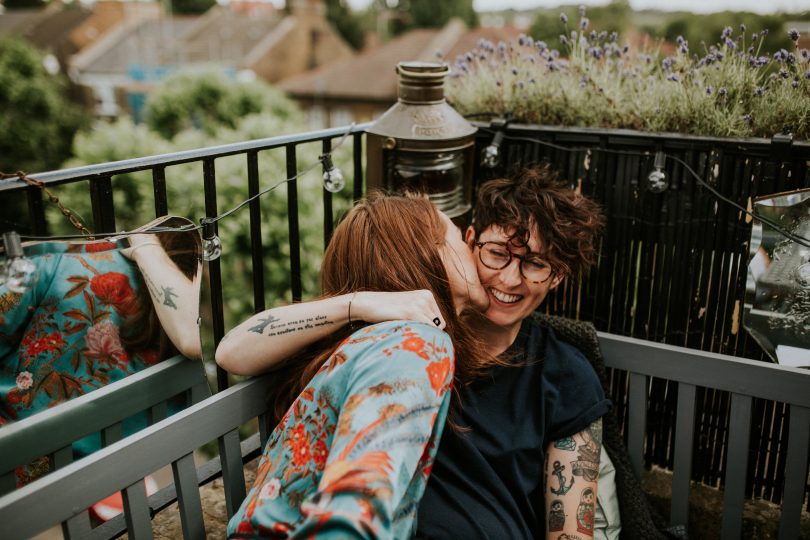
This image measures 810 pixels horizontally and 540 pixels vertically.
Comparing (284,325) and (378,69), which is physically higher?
(378,69)

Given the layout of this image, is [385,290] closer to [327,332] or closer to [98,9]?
[327,332]

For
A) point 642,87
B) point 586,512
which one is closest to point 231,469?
point 586,512

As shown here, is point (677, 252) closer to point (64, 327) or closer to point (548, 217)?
point (548, 217)

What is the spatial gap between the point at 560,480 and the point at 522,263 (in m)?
0.63

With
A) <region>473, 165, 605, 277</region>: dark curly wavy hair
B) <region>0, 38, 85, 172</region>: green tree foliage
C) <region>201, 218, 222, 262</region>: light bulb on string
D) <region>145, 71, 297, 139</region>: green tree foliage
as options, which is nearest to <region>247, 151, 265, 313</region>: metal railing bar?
<region>201, 218, 222, 262</region>: light bulb on string

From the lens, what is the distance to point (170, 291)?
65.7 inches

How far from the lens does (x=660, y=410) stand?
2383 mm

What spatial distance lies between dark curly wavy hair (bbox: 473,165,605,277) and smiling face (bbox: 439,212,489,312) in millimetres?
175

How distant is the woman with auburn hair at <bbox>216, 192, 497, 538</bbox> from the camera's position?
3.72 feet

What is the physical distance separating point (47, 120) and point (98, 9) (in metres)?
21.5

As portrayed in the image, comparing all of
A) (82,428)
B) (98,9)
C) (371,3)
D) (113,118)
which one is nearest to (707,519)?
(82,428)

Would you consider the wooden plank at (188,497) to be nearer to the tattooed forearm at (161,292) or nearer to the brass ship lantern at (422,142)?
the tattooed forearm at (161,292)

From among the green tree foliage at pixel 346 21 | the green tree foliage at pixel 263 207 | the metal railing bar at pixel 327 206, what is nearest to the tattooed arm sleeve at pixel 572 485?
the metal railing bar at pixel 327 206

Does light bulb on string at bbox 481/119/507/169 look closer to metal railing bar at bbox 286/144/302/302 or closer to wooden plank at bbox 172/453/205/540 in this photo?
metal railing bar at bbox 286/144/302/302
